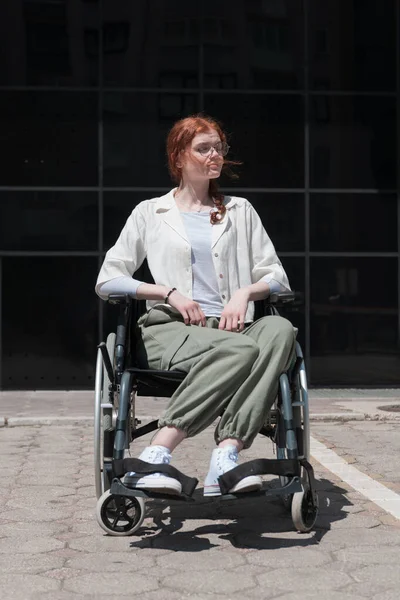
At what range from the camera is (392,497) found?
5273mm

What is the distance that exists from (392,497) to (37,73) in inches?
386

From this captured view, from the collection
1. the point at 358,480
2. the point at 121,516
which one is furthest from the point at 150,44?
the point at 121,516

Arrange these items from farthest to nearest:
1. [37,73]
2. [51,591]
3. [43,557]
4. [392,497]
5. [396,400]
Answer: [37,73] → [396,400] → [392,497] → [43,557] → [51,591]

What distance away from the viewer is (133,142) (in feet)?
45.1

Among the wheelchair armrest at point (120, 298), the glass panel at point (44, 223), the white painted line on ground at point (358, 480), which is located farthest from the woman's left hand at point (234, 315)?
the glass panel at point (44, 223)

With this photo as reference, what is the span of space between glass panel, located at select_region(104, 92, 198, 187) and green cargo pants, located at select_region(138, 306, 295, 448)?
30.8ft

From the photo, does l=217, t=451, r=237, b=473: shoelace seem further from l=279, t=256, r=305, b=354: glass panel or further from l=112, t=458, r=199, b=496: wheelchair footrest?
l=279, t=256, r=305, b=354: glass panel

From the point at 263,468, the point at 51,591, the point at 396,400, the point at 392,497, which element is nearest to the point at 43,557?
the point at 51,591

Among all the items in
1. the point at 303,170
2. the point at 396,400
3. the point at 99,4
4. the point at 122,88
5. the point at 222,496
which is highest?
the point at 99,4

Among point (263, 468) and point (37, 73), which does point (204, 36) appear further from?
point (263, 468)

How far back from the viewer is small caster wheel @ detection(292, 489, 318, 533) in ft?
13.8

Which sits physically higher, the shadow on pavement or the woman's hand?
the woman's hand

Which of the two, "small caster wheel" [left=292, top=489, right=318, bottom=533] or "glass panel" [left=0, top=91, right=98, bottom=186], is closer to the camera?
"small caster wheel" [left=292, top=489, right=318, bottom=533]

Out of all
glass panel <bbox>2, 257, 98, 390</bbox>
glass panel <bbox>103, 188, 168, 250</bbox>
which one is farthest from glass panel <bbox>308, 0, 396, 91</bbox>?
glass panel <bbox>2, 257, 98, 390</bbox>
